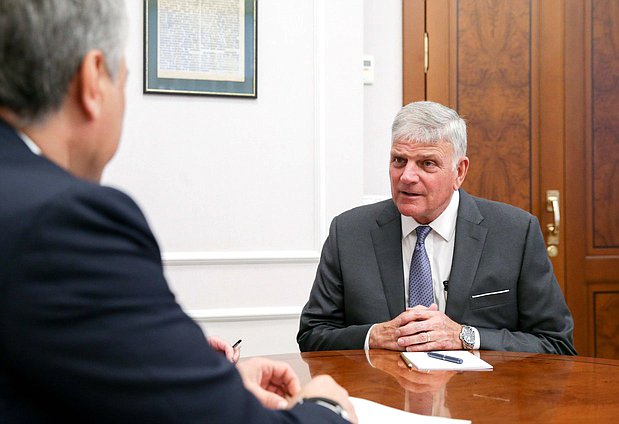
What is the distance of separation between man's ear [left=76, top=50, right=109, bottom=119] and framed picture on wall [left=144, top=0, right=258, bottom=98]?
2.65 metres

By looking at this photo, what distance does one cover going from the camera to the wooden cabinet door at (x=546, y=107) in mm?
4043

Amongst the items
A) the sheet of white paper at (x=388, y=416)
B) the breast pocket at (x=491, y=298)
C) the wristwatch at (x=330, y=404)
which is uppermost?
the wristwatch at (x=330, y=404)

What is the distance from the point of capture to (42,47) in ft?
2.73

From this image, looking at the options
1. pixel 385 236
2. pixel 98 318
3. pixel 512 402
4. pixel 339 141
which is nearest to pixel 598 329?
pixel 339 141

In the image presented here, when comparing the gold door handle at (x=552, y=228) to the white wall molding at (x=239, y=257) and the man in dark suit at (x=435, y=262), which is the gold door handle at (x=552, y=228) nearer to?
the white wall molding at (x=239, y=257)

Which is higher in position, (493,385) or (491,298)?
(491,298)

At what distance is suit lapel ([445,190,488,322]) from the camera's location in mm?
2412

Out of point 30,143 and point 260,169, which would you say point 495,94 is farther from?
point 30,143

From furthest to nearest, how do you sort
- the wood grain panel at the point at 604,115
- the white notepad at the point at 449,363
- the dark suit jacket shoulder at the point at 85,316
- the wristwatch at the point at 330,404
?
the wood grain panel at the point at 604,115 → the white notepad at the point at 449,363 → the wristwatch at the point at 330,404 → the dark suit jacket shoulder at the point at 85,316

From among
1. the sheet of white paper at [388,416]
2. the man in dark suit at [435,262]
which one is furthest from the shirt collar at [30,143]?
the man in dark suit at [435,262]

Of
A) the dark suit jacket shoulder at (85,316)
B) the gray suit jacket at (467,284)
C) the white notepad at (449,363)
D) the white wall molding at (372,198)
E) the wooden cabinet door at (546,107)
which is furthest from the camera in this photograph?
the wooden cabinet door at (546,107)

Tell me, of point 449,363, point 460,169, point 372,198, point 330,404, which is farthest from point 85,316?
point 372,198

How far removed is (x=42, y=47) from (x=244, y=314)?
9.32ft

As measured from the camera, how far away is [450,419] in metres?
1.41
